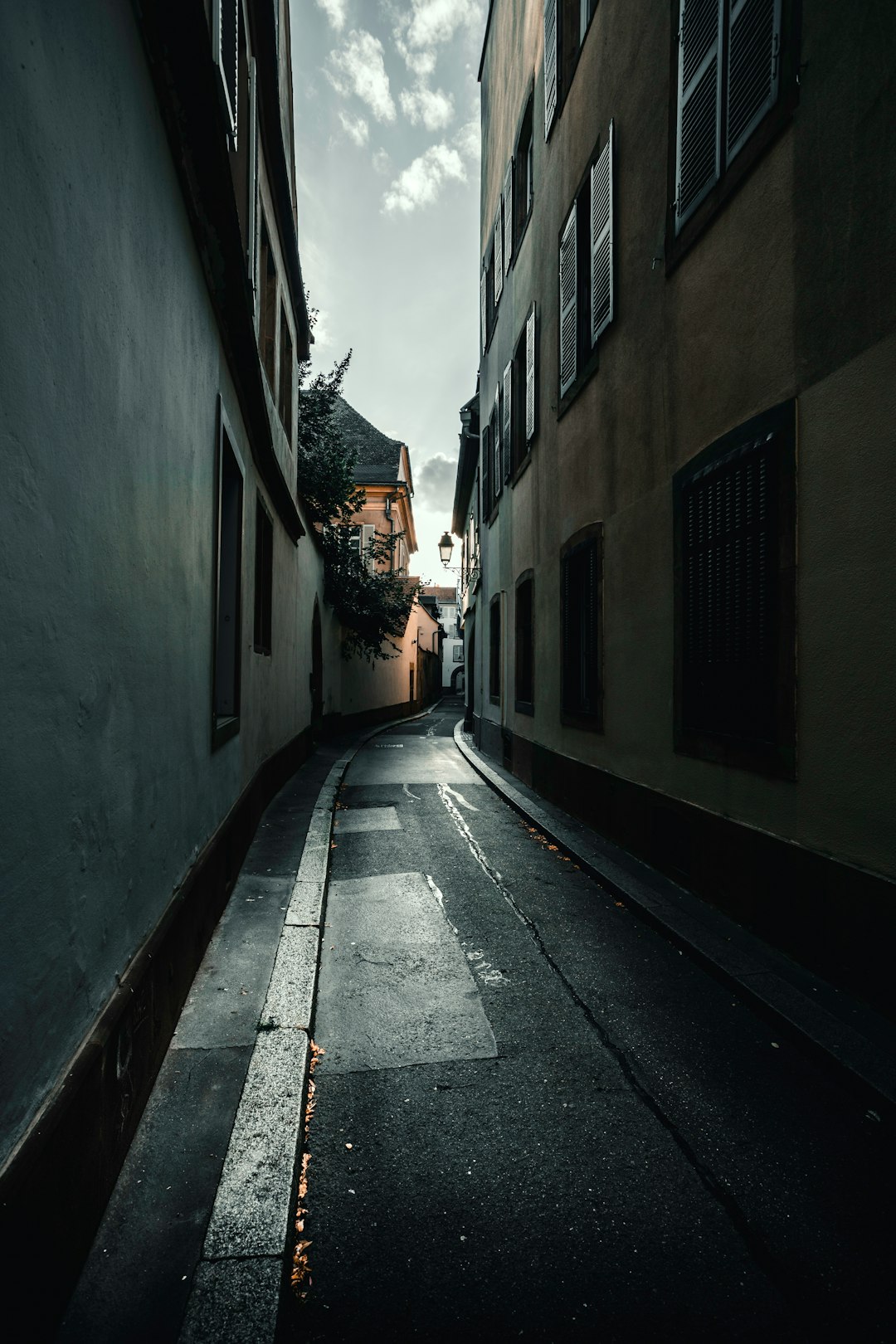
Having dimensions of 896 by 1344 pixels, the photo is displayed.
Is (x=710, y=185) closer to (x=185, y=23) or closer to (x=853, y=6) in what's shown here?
(x=853, y=6)

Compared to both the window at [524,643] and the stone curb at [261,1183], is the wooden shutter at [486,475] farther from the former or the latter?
Answer: the stone curb at [261,1183]

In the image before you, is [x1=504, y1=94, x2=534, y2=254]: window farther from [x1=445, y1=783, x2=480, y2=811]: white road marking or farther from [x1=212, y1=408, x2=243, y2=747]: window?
[x1=445, y1=783, x2=480, y2=811]: white road marking

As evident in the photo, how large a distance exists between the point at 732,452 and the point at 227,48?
4465 millimetres

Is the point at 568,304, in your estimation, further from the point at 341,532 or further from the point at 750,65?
the point at 341,532

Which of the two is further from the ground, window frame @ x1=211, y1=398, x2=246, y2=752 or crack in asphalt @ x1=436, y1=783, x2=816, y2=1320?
window frame @ x1=211, y1=398, x2=246, y2=752

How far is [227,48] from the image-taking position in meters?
5.15

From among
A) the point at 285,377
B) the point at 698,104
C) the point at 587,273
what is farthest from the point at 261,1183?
the point at 285,377

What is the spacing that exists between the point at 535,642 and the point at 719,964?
7.13 meters

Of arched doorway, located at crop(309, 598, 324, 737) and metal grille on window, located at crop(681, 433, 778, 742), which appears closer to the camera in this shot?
metal grille on window, located at crop(681, 433, 778, 742)

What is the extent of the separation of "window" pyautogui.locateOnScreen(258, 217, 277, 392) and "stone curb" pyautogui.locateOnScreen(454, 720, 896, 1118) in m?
6.77

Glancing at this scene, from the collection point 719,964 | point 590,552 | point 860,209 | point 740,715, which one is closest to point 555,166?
point 590,552

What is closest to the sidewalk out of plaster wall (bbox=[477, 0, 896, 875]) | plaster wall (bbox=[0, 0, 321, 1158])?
plaster wall (bbox=[0, 0, 321, 1158])

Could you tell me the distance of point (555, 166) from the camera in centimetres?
966

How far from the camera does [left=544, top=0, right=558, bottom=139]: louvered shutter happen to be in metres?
9.47
